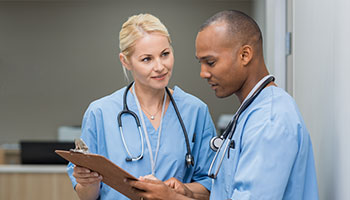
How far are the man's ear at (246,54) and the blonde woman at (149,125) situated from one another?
0.44 metres

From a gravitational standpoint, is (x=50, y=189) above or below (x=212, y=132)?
below

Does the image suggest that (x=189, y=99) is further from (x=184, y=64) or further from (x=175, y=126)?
(x=184, y=64)

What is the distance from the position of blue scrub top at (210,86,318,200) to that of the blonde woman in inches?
17.6

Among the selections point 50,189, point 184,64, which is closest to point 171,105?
point 50,189

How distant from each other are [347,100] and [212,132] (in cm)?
64

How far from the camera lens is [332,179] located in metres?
1.32

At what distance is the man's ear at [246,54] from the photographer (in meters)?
1.16

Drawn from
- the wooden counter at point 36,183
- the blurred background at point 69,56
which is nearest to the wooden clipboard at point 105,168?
the wooden counter at point 36,183

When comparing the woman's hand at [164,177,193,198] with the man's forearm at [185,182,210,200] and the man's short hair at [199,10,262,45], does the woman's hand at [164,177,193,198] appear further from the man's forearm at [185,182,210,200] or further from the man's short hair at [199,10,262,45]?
the man's short hair at [199,10,262,45]

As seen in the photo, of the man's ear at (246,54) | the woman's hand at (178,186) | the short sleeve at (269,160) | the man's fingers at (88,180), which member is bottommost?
Result: the woman's hand at (178,186)

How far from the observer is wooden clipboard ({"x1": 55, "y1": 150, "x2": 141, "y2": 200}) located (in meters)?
1.29

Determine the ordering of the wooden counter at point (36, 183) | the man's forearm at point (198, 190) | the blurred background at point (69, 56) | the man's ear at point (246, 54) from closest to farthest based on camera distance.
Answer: the man's ear at point (246, 54) → the man's forearm at point (198, 190) → the wooden counter at point (36, 183) → the blurred background at point (69, 56)

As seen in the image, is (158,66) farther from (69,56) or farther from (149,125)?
(69,56)

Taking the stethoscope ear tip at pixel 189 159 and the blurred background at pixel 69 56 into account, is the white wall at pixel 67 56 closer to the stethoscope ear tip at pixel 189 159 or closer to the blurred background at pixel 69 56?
the blurred background at pixel 69 56
